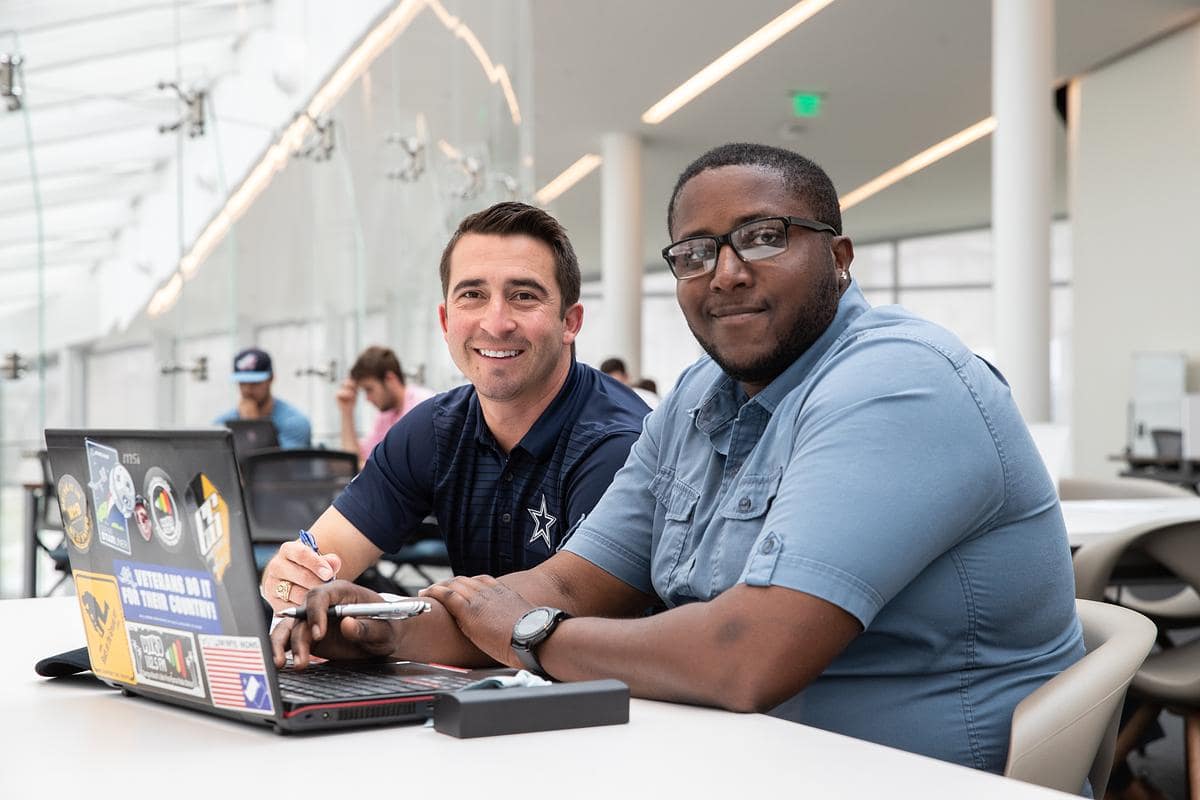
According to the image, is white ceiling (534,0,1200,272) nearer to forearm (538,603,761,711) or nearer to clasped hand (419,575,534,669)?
clasped hand (419,575,534,669)

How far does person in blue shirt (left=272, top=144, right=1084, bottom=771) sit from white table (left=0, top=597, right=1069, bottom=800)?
11 cm

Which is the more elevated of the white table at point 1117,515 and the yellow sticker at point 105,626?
the yellow sticker at point 105,626

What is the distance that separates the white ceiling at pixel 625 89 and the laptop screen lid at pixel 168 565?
3.18ft

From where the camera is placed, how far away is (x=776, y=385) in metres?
1.52

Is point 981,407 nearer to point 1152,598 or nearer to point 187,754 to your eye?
point 187,754

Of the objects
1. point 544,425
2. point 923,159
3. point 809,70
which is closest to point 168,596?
point 544,425

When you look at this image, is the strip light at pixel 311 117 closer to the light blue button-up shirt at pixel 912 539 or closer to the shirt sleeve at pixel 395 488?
the shirt sleeve at pixel 395 488

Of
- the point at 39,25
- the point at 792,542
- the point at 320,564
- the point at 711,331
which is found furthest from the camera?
the point at 39,25

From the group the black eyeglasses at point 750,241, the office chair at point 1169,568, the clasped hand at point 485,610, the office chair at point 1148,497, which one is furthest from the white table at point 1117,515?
the clasped hand at point 485,610

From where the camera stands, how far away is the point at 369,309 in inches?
309

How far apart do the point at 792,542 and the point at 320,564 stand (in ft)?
2.32

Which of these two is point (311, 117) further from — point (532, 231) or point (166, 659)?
point (166, 659)

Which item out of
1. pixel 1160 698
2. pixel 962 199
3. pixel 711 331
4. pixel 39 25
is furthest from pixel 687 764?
pixel 962 199

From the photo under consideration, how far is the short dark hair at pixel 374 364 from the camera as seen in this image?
5.61 meters
